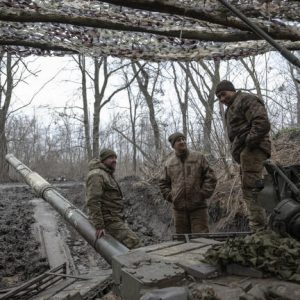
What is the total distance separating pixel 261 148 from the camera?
5.90 metres

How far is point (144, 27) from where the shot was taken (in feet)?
16.9

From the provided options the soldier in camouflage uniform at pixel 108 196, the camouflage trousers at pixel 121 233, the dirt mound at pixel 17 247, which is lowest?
the dirt mound at pixel 17 247

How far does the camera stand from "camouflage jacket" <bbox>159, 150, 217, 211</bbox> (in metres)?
7.03

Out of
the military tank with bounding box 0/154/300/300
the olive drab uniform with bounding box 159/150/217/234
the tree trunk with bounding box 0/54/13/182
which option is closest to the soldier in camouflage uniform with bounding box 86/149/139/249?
the olive drab uniform with bounding box 159/150/217/234

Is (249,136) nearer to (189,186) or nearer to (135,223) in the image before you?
(189,186)

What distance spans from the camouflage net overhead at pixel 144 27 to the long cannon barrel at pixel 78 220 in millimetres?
2501

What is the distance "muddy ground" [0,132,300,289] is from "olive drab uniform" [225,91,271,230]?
313 centimetres

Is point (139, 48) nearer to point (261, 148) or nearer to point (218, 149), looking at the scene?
point (261, 148)

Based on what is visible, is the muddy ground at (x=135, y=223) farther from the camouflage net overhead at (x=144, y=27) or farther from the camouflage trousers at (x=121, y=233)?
the camouflage net overhead at (x=144, y=27)

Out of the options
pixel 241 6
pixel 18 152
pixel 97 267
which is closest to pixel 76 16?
pixel 241 6

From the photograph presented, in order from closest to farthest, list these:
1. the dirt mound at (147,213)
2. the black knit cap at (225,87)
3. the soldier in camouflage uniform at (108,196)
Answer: the black knit cap at (225,87) < the soldier in camouflage uniform at (108,196) < the dirt mound at (147,213)

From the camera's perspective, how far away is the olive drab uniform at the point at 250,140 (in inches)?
225

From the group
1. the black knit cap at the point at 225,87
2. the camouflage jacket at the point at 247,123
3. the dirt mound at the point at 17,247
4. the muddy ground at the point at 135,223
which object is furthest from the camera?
the muddy ground at the point at 135,223

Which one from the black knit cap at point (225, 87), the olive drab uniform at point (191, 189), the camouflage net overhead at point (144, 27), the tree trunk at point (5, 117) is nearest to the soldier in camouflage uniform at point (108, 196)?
the olive drab uniform at point (191, 189)
